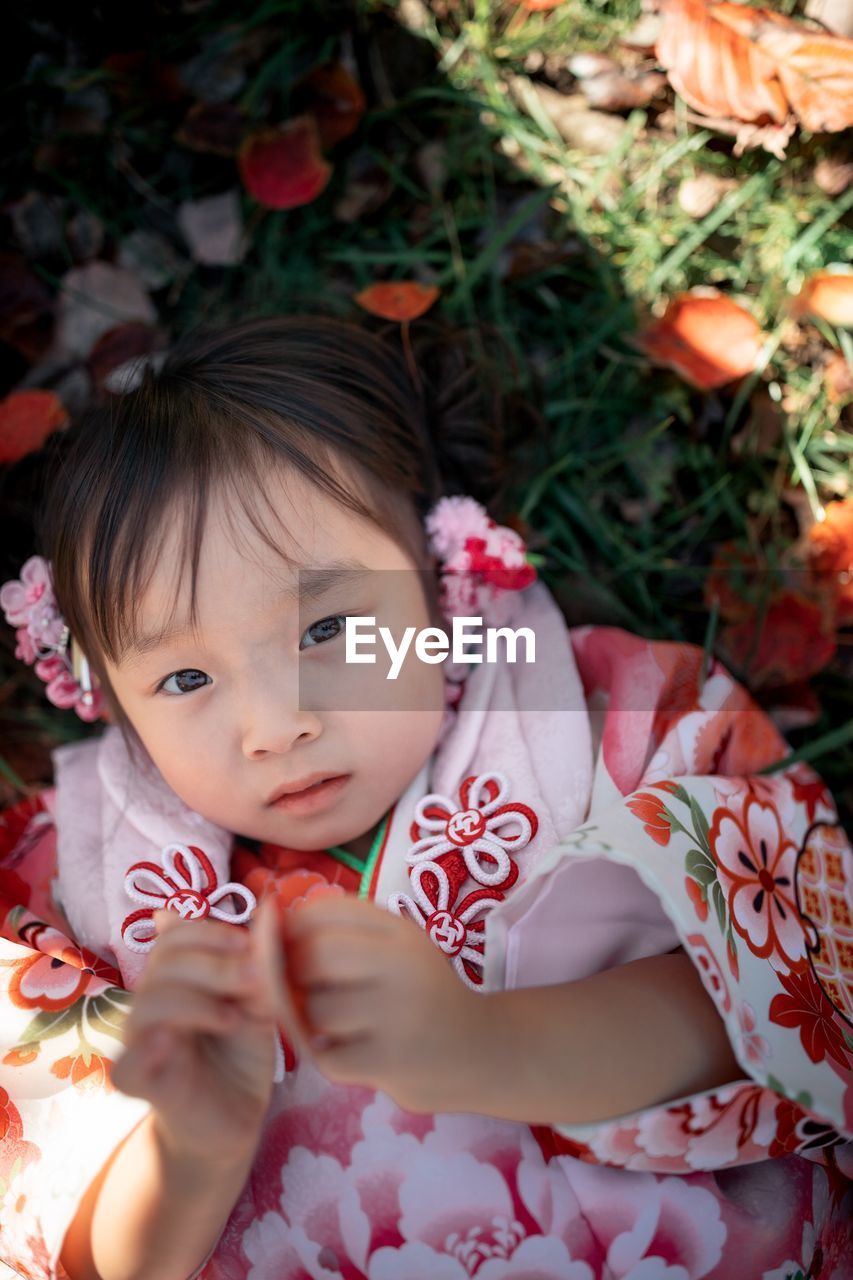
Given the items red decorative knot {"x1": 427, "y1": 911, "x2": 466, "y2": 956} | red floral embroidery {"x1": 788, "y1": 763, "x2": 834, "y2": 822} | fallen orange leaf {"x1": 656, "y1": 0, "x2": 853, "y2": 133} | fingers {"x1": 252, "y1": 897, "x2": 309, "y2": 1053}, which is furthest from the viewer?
fallen orange leaf {"x1": 656, "y1": 0, "x2": 853, "y2": 133}

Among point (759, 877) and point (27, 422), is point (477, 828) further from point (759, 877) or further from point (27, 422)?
point (27, 422)

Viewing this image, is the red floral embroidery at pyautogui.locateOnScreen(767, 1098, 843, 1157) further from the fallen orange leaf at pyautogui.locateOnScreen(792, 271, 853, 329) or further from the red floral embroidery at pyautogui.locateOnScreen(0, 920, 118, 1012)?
the fallen orange leaf at pyautogui.locateOnScreen(792, 271, 853, 329)

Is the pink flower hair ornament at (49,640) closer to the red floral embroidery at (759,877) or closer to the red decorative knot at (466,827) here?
the red decorative knot at (466,827)

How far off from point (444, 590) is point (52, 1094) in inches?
34.5

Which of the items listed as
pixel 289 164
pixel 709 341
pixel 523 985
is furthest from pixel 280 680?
pixel 289 164

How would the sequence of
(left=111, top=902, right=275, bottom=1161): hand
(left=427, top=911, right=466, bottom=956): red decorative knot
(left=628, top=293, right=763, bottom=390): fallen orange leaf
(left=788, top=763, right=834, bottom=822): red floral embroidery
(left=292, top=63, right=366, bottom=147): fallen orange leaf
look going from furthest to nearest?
(left=292, top=63, right=366, bottom=147): fallen orange leaf, (left=628, top=293, right=763, bottom=390): fallen orange leaf, (left=788, top=763, right=834, bottom=822): red floral embroidery, (left=427, top=911, right=466, bottom=956): red decorative knot, (left=111, top=902, right=275, bottom=1161): hand

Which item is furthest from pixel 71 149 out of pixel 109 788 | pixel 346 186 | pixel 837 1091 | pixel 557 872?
pixel 837 1091

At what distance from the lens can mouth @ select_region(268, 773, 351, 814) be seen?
1544 mm

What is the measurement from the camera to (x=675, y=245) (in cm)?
216

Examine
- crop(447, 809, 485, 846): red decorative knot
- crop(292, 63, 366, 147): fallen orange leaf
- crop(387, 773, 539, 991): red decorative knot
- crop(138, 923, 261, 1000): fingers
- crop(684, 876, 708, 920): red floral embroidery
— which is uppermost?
crop(292, 63, 366, 147): fallen orange leaf

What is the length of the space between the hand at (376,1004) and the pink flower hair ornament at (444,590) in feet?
2.17

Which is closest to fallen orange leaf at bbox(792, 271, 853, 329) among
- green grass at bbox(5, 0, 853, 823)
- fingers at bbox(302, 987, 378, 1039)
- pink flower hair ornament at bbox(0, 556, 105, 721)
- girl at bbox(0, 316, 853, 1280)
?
green grass at bbox(5, 0, 853, 823)

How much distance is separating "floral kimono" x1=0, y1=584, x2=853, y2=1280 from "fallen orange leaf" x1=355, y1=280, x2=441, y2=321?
30.1 inches

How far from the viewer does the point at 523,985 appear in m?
1.47
